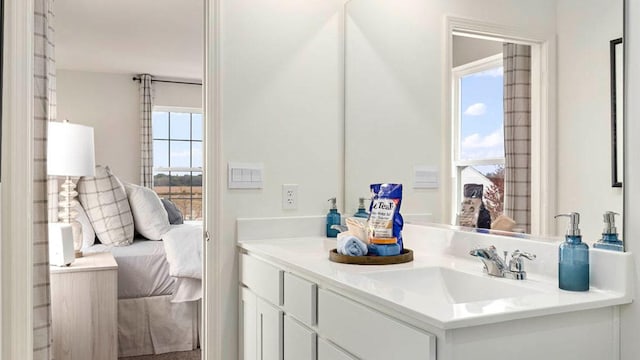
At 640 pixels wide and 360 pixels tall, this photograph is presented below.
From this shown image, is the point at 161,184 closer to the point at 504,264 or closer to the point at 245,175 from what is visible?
the point at 245,175

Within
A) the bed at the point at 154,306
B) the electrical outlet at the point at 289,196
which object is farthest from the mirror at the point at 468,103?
the bed at the point at 154,306

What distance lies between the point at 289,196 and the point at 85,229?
2219 mm

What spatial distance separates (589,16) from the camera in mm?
1336

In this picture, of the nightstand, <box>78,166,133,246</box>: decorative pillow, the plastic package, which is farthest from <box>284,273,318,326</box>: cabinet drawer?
<box>78,166,133,246</box>: decorative pillow

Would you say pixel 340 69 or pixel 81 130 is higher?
pixel 340 69

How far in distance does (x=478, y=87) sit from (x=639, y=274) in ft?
2.51

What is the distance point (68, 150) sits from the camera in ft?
10.1

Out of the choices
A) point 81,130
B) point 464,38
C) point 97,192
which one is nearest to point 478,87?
point 464,38

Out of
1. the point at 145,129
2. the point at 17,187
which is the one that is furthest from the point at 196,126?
the point at 17,187

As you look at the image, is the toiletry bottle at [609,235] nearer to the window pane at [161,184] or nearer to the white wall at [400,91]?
the white wall at [400,91]

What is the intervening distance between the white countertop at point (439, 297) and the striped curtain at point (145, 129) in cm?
490

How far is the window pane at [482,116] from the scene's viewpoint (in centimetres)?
162

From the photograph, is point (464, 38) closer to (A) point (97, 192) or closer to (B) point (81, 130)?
(B) point (81, 130)

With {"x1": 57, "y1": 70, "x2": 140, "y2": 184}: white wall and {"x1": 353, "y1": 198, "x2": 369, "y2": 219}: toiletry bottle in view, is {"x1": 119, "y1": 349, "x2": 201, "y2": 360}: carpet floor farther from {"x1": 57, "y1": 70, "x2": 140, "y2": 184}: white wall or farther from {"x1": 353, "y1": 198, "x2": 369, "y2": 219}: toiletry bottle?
{"x1": 57, "y1": 70, "x2": 140, "y2": 184}: white wall
